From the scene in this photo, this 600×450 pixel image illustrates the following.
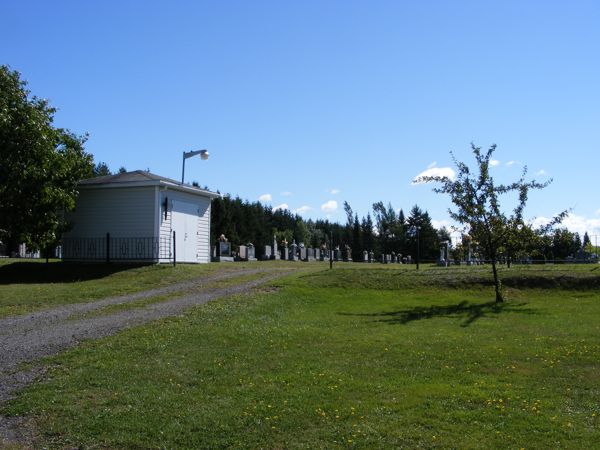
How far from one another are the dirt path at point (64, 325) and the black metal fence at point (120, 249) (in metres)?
5.06

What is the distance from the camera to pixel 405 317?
14.6 meters

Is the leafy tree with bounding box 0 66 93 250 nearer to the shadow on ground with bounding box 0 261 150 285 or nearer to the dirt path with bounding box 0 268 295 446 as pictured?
the shadow on ground with bounding box 0 261 150 285

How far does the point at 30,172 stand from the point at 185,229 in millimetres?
6917

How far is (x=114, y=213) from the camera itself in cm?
2517

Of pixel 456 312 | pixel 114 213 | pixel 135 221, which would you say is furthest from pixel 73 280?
pixel 456 312

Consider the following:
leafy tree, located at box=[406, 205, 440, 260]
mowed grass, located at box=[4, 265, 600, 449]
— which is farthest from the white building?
leafy tree, located at box=[406, 205, 440, 260]

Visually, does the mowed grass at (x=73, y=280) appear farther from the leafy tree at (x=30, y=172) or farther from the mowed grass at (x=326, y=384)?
the mowed grass at (x=326, y=384)

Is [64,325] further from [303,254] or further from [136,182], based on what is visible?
[303,254]

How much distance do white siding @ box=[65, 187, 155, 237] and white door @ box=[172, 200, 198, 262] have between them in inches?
51.2

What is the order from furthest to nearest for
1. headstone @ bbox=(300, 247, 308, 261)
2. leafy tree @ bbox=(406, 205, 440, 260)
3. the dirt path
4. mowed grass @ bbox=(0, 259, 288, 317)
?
leafy tree @ bbox=(406, 205, 440, 260), headstone @ bbox=(300, 247, 308, 261), mowed grass @ bbox=(0, 259, 288, 317), the dirt path

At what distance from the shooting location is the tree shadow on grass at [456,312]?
46.7 ft

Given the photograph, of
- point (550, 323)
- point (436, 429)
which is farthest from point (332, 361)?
point (550, 323)

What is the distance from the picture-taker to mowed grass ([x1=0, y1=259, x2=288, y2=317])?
1625 centimetres

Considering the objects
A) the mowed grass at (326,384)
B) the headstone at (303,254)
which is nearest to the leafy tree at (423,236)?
the headstone at (303,254)
